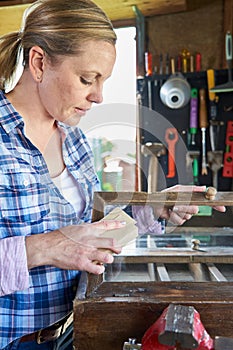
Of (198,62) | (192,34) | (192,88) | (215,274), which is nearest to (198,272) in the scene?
(215,274)

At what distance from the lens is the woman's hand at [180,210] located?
854mm

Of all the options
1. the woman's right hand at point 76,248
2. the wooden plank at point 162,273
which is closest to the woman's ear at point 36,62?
the woman's right hand at point 76,248

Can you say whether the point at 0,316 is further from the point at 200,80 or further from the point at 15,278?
the point at 200,80

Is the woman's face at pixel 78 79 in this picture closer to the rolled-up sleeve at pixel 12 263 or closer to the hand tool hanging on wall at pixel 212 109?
the rolled-up sleeve at pixel 12 263

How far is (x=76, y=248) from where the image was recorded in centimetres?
69

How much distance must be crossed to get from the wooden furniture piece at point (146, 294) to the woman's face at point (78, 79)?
30cm

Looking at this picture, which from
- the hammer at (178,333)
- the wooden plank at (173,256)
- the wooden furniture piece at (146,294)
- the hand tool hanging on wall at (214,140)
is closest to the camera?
the hammer at (178,333)

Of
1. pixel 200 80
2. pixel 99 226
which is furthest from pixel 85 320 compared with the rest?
pixel 200 80

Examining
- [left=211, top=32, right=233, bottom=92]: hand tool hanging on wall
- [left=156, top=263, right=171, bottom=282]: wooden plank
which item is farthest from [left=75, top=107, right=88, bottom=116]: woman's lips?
[left=211, top=32, right=233, bottom=92]: hand tool hanging on wall

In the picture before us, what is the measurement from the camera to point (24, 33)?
86 cm

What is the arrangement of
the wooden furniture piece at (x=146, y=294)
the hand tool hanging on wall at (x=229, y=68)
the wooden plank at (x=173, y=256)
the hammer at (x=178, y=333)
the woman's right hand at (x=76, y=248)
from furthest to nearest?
the hand tool hanging on wall at (x=229, y=68) < the wooden plank at (x=173, y=256) < the woman's right hand at (x=76, y=248) < the wooden furniture piece at (x=146, y=294) < the hammer at (x=178, y=333)

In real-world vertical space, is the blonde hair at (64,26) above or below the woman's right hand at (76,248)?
above

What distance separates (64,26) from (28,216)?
38cm

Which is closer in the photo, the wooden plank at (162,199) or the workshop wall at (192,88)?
the wooden plank at (162,199)
